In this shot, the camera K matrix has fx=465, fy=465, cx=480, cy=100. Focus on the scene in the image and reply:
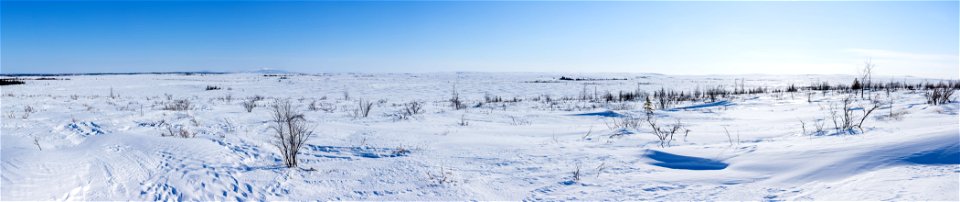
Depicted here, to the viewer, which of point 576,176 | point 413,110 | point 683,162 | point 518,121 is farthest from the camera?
point 413,110

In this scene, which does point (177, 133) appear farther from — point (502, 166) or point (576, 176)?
point (576, 176)

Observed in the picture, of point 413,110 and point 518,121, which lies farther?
point 413,110

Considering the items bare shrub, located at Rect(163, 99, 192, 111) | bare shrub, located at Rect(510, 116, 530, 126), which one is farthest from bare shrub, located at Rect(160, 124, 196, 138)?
bare shrub, located at Rect(510, 116, 530, 126)

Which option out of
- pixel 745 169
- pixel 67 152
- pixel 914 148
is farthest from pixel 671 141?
pixel 67 152

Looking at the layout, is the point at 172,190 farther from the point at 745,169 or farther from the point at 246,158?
the point at 745,169

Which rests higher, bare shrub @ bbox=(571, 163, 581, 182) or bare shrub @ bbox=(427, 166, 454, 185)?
bare shrub @ bbox=(571, 163, 581, 182)

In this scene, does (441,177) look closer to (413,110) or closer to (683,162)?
(683,162)

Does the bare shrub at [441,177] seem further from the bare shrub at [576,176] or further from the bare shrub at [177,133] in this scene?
the bare shrub at [177,133]

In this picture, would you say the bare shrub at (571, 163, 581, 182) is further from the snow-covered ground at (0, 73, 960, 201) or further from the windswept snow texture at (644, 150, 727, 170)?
the windswept snow texture at (644, 150, 727, 170)

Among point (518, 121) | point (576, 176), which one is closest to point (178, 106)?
point (518, 121)

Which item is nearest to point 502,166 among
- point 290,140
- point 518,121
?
point 290,140

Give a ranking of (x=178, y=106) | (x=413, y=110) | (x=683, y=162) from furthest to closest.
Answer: (x=178, y=106) < (x=413, y=110) < (x=683, y=162)

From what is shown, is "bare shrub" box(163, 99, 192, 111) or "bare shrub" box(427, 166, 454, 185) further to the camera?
"bare shrub" box(163, 99, 192, 111)

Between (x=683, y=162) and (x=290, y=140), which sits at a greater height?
(x=290, y=140)
